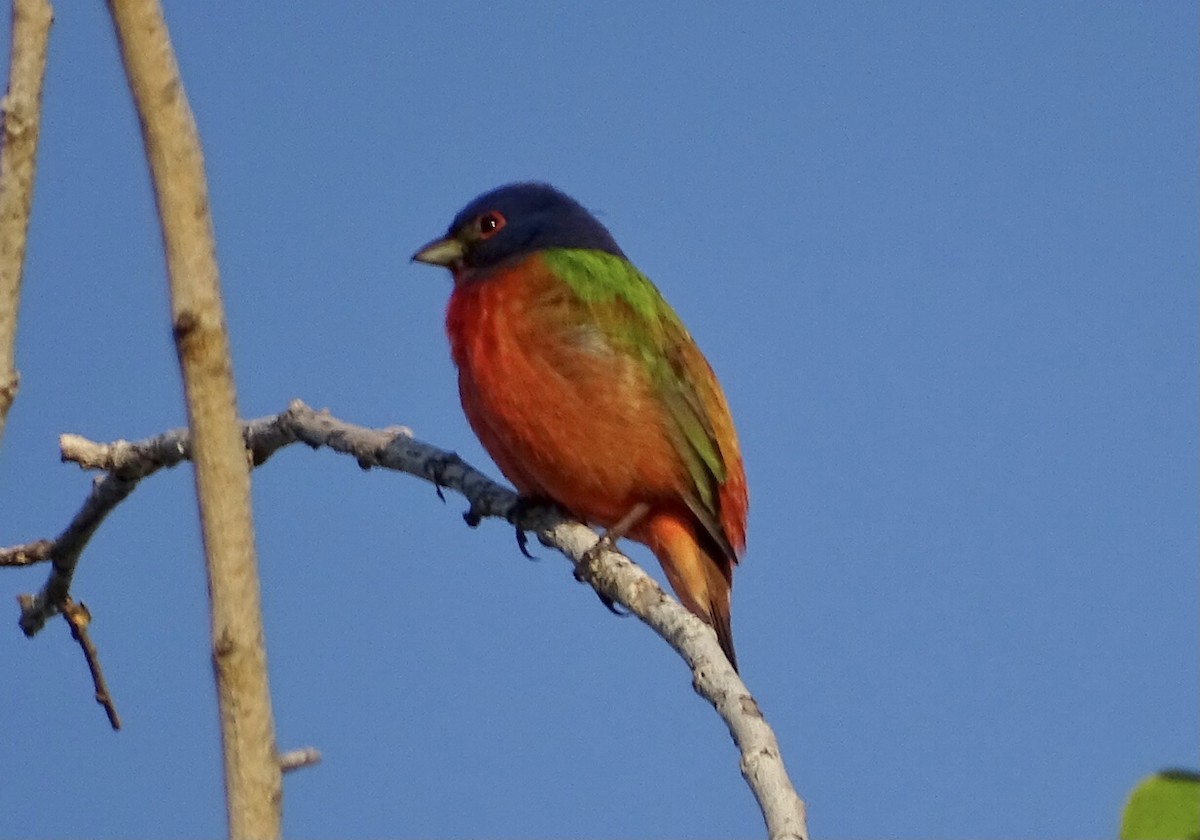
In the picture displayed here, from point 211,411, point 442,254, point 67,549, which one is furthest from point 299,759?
point 442,254

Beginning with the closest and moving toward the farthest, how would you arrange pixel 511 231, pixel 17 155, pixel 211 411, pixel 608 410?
pixel 211 411
pixel 17 155
pixel 608 410
pixel 511 231

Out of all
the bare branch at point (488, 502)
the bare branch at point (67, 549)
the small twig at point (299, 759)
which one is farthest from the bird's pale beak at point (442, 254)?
the small twig at point (299, 759)

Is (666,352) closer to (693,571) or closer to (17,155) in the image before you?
(693,571)

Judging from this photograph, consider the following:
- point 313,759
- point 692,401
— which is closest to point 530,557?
point 692,401

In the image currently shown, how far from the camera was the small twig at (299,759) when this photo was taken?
8.70 feet

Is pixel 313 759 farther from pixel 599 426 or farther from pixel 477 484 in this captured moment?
pixel 599 426

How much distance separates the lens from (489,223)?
729 centimetres

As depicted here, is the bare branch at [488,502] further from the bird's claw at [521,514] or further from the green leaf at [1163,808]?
the green leaf at [1163,808]

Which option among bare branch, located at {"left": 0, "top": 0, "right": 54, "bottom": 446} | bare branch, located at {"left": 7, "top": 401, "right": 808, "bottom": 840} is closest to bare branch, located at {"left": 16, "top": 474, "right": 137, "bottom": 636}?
bare branch, located at {"left": 7, "top": 401, "right": 808, "bottom": 840}

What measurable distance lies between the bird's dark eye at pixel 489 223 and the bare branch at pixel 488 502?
5.85 feet

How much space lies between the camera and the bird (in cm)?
606

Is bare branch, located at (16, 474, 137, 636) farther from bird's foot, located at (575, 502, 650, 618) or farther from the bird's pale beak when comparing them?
the bird's pale beak

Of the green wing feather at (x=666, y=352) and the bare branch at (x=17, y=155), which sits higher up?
the green wing feather at (x=666, y=352)

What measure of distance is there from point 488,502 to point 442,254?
186 centimetres
